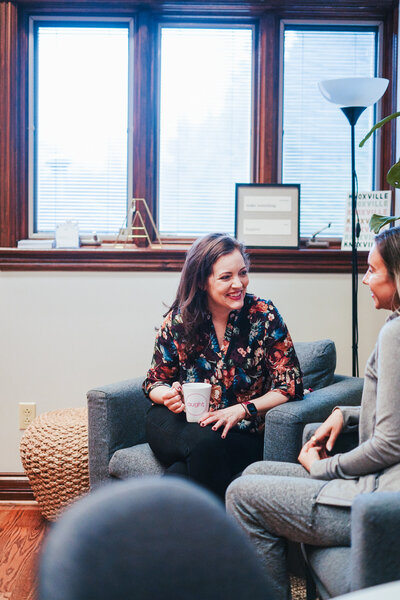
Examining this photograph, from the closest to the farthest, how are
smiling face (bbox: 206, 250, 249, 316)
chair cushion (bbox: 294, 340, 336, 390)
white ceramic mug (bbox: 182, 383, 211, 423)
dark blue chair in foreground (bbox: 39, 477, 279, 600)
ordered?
1. dark blue chair in foreground (bbox: 39, 477, 279, 600)
2. white ceramic mug (bbox: 182, 383, 211, 423)
3. smiling face (bbox: 206, 250, 249, 316)
4. chair cushion (bbox: 294, 340, 336, 390)

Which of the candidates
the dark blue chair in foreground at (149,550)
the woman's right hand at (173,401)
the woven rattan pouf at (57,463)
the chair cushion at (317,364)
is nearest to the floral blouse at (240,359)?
the woman's right hand at (173,401)

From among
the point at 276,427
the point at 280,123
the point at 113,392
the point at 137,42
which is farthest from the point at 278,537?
the point at 137,42

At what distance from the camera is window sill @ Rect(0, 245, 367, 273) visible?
298 centimetres

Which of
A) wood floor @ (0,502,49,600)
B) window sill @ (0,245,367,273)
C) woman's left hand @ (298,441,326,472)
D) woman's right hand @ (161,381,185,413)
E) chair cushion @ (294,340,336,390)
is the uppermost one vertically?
window sill @ (0,245,367,273)

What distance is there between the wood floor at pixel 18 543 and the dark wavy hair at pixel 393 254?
1288 millimetres

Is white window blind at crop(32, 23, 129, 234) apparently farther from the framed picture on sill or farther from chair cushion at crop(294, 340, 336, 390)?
chair cushion at crop(294, 340, 336, 390)

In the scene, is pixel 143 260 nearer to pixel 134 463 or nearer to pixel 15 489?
pixel 134 463

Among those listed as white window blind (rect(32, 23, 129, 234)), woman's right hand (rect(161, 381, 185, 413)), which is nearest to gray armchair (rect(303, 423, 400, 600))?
A: woman's right hand (rect(161, 381, 185, 413))

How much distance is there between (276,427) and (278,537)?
466 millimetres

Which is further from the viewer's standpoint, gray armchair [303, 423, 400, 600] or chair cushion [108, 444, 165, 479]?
chair cushion [108, 444, 165, 479]

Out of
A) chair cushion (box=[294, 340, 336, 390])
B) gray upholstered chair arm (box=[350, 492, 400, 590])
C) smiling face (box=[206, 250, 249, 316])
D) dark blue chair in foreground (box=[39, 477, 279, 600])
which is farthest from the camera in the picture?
chair cushion (box=[294, 340, 336, 390])

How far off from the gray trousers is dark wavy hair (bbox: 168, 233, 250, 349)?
0.73 m

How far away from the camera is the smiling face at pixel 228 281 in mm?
2203

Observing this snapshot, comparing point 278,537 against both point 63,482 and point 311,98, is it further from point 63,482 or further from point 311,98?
point 311,98
